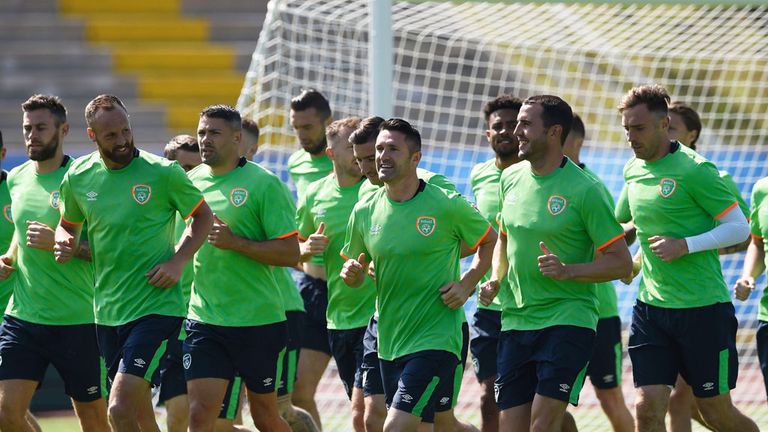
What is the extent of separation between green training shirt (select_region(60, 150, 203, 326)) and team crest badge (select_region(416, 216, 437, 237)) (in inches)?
50.1

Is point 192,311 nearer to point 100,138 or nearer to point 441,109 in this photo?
point 100,138

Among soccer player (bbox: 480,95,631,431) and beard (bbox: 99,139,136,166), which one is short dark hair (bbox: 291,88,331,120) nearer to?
beard (bbox: 99,139,136,166)

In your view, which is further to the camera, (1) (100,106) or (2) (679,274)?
(2) (679,274)

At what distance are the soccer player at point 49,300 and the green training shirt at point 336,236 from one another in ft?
5.07

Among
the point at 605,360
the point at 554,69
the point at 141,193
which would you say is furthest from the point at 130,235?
the point at 554,69

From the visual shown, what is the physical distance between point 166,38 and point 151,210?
13861 mm

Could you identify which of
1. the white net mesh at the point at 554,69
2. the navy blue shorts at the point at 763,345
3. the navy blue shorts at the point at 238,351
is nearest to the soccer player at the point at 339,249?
the navy blue shorts at the point at 238,351

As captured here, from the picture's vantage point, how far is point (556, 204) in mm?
6922

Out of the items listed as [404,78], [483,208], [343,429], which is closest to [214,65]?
[404,78]

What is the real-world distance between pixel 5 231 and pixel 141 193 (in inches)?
68.3

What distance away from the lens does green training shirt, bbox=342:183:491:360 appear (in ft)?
22.7

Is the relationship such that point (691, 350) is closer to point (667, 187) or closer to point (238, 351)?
point (667, 187)

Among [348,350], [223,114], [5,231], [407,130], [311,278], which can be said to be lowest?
[348,350]

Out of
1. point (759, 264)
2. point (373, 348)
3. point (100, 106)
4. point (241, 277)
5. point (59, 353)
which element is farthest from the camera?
point (759, 264)
